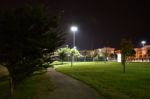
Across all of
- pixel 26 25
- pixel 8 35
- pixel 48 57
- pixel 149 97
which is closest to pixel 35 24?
pixel 26 25

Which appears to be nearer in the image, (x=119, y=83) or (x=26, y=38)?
(x=26, y=38)

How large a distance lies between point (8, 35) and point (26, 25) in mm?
890

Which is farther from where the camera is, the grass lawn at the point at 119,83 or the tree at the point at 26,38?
the grass lawn at the point at 119,83

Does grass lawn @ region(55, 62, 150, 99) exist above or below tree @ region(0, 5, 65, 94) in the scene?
below

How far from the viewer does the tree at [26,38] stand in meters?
12.3

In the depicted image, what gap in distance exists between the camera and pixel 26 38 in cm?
1256

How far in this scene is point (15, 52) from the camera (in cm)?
1245

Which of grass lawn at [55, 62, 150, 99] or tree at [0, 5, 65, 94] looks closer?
tree at [0, 5, 65, 94]

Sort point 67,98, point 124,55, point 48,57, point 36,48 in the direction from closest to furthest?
point 67,98 < point 36,48 < point 48,57 < point 124,55

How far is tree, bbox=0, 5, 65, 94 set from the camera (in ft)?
40.3

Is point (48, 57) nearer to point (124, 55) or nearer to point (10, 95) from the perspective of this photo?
point (10, 95)

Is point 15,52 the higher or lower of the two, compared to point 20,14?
lower

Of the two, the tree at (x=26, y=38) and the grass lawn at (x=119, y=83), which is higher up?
the tree at (x=26, y=38)

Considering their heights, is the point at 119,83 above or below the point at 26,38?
below
